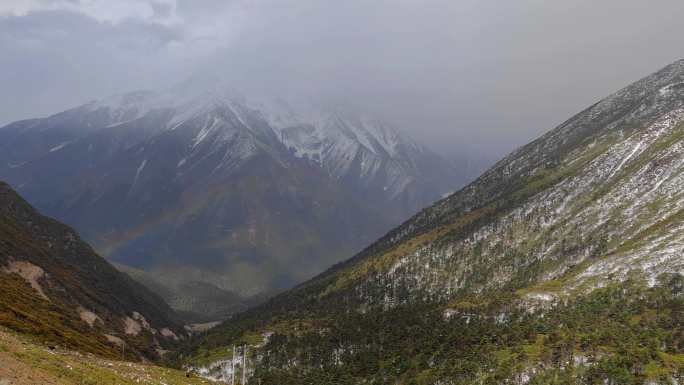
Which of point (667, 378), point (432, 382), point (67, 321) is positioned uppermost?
point (67, 321)

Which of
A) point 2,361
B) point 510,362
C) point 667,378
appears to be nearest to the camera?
point 2,361

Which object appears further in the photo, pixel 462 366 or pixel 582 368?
pixel 462 366

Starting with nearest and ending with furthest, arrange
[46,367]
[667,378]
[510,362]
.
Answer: [46,367], [667,378], [510,362]

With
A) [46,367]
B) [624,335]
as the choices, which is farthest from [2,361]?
[624,335]

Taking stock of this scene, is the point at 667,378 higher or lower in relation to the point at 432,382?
lower

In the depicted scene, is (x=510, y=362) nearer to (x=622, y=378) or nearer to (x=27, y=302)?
(x=622, y=378)

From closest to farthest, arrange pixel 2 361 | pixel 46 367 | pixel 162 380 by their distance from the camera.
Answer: pixel 2 361
pixel 46 367
pixel 162 380

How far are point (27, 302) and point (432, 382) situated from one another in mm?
138395

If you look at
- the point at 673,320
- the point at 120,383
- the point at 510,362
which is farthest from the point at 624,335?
the point at 120,383

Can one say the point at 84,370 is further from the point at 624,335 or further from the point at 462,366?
the point at 624,335

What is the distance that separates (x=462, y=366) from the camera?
19988 cm

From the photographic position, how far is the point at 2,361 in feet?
178

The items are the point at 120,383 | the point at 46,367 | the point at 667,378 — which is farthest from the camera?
the point at 667,378

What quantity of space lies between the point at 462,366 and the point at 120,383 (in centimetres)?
15795
